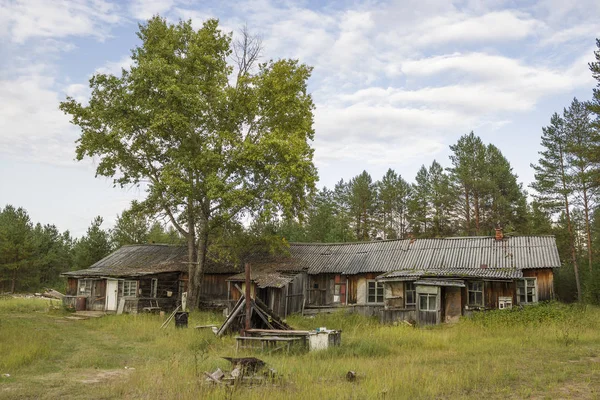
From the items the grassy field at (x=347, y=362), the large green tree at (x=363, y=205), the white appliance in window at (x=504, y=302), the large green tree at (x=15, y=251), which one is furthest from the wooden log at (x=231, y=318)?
the large green tree at (x=15, y=251)

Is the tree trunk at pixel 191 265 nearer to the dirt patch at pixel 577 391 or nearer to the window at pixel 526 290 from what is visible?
the window at pixel 526 290

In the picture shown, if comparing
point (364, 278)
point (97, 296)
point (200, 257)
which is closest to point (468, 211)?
point (364, 278)

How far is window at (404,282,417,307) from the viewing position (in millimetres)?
25995

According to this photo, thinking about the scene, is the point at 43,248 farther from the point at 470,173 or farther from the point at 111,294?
the point at 470,173

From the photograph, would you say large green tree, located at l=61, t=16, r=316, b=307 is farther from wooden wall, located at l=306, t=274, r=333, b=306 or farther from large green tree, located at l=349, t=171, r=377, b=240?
large green tree, located at l=349, t=171, r=377, b=240

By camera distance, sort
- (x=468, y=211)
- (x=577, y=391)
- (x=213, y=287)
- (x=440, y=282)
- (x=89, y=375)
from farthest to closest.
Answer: (x=468, y=211), (x=213, y=287), (x=440, y=282), (x=89, y=375), (x=577, y=391)

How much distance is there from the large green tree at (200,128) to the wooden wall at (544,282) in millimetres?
13015

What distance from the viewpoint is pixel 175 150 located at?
2806 centimetres

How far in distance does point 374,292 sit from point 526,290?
27.3 feet

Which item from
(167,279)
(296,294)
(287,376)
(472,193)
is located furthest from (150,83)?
(472,193)

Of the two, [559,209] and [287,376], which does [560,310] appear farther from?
[559,209]

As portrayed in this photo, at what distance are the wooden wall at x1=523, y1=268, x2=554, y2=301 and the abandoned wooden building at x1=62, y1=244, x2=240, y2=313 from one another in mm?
17734

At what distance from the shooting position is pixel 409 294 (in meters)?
26.2

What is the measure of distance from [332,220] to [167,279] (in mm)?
20785
